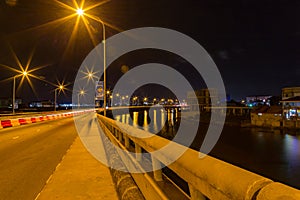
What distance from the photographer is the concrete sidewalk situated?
5.66 m

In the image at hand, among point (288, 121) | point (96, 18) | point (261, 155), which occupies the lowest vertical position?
point (261, 155)

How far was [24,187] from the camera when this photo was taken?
6.36 metres

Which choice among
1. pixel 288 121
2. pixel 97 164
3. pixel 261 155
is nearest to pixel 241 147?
pixel 261 155

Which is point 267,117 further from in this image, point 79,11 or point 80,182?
point 80,182

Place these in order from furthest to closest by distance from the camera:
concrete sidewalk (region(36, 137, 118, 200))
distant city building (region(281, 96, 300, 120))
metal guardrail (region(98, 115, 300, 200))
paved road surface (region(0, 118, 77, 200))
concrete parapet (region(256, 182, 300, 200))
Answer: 1. distant city building (region(281, 96, 300, 120))
2. paved road surface (region(0, 118, 77, 200))
3. concrete sidewalk (region(36, 137, 118, 200))
4. metal guardrail (region(98, 115, 300, 200))
5. concrete parapet (region(256, 182, 300, 200))

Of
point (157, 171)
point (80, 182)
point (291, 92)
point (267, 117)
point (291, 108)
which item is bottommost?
point (267, 117)

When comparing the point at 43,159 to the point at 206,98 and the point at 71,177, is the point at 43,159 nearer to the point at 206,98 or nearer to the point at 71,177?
the point at 71,177

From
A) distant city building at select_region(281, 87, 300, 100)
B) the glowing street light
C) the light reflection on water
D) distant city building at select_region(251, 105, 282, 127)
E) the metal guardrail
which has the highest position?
the glowing street light

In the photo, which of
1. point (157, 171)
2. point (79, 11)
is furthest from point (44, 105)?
point (157, 171)

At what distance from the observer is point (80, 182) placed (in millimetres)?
6730

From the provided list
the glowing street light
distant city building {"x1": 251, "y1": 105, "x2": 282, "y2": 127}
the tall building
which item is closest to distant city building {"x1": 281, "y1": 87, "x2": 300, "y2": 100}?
distant city building {"x1": 251, "y1": 105, "x2": 282, "y2": 127}

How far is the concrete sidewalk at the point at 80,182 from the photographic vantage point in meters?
5.66

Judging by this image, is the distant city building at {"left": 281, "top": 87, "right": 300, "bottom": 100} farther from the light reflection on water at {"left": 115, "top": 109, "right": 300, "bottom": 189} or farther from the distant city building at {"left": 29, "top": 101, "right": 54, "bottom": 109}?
the distant city building at {"left": 29, "top": 101, "right": 54, "bottom": 109}

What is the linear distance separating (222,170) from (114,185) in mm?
4661
